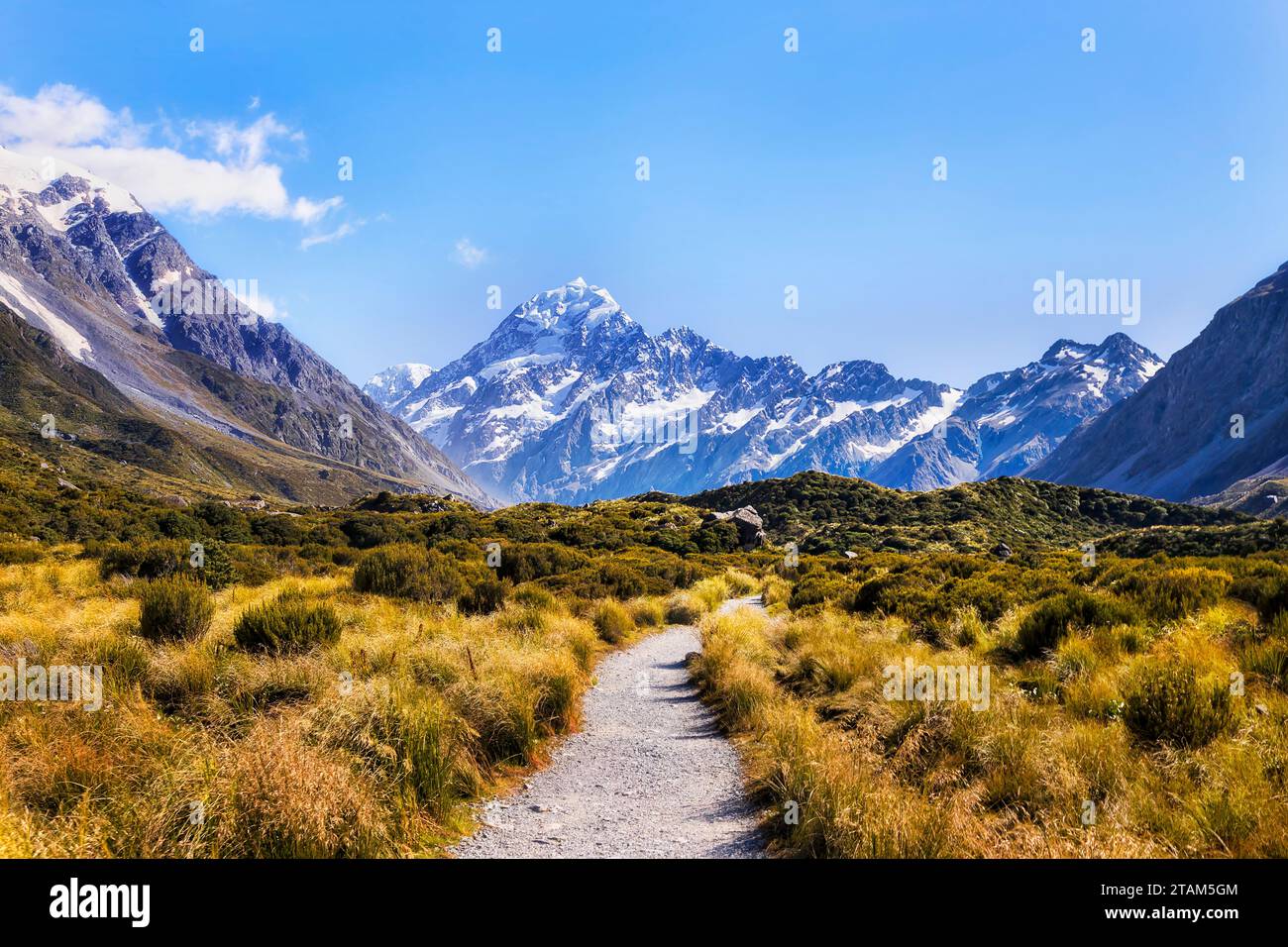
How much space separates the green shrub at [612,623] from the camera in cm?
1745

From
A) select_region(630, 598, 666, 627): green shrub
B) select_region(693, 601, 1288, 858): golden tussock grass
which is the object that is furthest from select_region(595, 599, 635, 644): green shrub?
select_region(693, 601, 1288, 858): golden tussock grass

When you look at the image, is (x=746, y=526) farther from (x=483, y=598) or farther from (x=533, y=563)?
(x=483, y=598)

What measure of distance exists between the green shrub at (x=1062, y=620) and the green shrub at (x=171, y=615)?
13264 millimetres

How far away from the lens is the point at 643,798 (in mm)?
7410

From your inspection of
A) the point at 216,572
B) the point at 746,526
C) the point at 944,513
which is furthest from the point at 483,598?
the point at 944,513

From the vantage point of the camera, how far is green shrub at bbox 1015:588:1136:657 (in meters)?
10.7

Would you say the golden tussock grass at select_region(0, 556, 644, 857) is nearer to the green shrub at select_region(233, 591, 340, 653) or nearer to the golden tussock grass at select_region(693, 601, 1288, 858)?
the green shrub at select_region(233, 591, 340, 653)

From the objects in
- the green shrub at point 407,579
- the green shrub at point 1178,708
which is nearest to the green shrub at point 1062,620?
the green shrub at point 1178,708

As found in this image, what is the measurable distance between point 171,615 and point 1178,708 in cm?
1323

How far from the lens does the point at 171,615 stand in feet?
33.5

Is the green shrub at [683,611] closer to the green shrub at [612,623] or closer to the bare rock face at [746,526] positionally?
the green shrub at [612,623]

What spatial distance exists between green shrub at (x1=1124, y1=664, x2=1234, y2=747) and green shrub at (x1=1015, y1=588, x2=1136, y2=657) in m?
3.64
